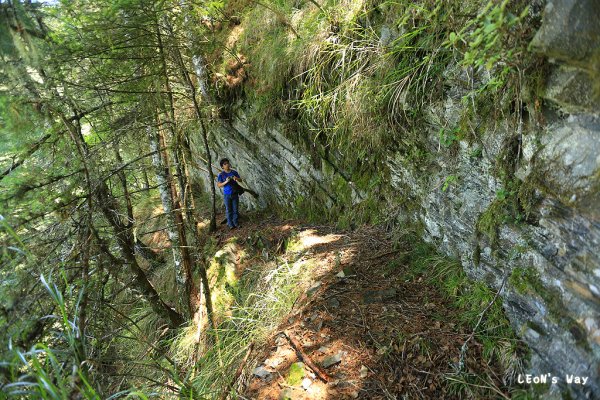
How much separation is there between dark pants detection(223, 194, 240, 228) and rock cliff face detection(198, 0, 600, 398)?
4717 mm

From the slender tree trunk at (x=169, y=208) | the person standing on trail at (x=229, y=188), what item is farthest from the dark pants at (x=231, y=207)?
the slender tree trunk at (x=169, y=208)

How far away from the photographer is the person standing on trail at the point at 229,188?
7496mm

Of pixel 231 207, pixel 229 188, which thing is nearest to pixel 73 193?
pixel 229 188

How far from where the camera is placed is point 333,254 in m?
4.64

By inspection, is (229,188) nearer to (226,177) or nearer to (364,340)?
(226,177)

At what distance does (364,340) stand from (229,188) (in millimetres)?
5060

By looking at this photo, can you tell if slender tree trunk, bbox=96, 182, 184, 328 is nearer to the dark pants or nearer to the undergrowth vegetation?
the dark pants

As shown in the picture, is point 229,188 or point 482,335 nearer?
point 482,335

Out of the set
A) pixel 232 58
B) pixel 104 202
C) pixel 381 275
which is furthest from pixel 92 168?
pixel 232 58

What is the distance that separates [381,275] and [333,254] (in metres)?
0.83

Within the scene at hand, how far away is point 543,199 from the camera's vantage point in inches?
95.4

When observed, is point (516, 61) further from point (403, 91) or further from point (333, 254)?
point (333, 254)

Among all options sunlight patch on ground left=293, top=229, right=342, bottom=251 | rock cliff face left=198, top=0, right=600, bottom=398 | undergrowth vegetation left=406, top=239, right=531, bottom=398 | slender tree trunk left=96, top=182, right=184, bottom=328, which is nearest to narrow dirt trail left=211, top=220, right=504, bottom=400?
undergrowth vegetation left=406, top=239, right=531, bottom=398

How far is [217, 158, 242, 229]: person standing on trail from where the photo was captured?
7496 mm
